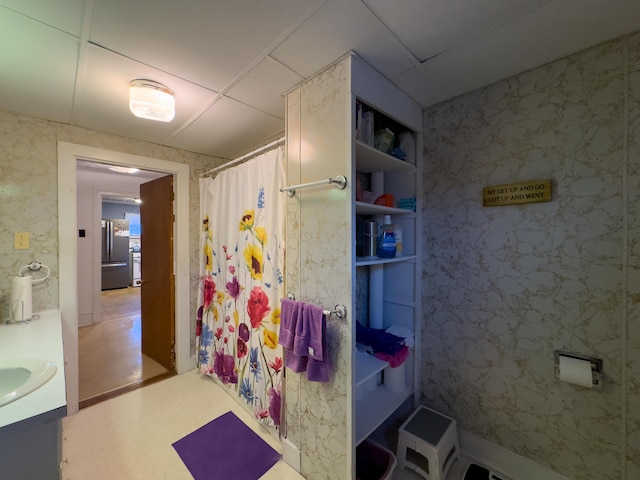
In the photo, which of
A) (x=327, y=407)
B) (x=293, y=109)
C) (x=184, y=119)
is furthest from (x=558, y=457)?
(x=184, y=119)

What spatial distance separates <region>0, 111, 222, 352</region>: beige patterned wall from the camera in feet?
5.21

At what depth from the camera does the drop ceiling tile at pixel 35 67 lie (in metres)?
0.97

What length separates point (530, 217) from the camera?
1258mm

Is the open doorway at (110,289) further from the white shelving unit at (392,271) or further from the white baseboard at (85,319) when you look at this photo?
the white shelving unit at (392,271)

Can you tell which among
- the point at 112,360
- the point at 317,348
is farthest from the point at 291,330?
the point at 112,360

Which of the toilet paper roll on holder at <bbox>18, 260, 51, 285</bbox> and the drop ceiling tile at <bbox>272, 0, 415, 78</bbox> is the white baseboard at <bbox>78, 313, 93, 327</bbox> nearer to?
the toilet paper roll on holder at <bbox>18, 260, 51, 285</bbox>

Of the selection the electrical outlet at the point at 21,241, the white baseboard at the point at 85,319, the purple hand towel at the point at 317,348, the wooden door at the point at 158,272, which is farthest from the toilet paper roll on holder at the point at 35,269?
the white baseboard at the point at 85,319

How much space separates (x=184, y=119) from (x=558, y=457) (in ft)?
9.65

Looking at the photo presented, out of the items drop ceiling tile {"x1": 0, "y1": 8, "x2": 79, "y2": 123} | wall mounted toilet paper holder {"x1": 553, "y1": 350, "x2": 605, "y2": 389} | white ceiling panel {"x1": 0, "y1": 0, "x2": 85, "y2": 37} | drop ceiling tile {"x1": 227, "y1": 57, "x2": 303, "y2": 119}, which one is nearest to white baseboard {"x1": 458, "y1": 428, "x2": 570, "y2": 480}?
wall mounted toilet paper holder {"x1": 553, "y1": 350, "x2": 605, "y2": 389}

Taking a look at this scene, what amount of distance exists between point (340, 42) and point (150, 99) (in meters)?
Answer: 1.02

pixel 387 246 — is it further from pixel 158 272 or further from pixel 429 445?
pixel 158 272

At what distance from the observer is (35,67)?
3.86 feet

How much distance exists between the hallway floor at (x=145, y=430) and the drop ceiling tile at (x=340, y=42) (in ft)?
7.15

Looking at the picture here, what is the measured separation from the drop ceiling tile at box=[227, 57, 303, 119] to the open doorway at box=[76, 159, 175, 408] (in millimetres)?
1403
